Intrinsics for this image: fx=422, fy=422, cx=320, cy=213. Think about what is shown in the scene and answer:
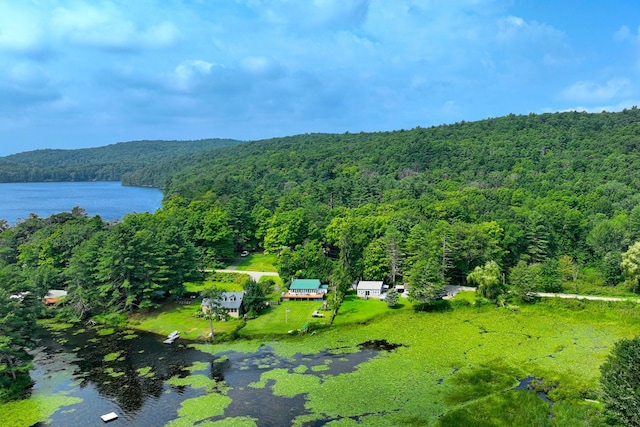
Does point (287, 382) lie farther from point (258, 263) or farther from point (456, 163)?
point (456, 163)

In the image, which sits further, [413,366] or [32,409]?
[413,366]

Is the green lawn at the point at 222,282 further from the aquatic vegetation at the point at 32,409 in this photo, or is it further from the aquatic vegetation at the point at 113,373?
the aquatic vegetation at the point at 32,409

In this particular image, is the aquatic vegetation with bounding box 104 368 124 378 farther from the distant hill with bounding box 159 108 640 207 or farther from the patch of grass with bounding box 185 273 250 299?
the distant hill with bounding box 159 108 640 207

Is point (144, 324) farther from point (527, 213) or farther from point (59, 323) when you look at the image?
point (527, 213)

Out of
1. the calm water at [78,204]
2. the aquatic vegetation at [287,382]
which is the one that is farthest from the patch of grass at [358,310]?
the calm water at [78,204]

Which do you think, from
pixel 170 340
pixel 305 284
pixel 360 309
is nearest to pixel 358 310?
pixel 360 309

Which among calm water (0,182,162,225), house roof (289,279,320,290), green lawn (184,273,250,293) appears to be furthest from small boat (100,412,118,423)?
calm water (0,182,162,225)
